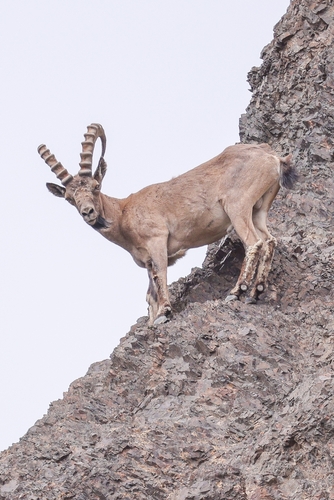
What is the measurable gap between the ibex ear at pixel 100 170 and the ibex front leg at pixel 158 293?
1.44 m

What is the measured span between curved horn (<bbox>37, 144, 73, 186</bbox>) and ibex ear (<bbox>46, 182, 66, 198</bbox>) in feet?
0.50

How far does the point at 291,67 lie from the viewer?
18.5 meters

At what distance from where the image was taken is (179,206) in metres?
15.0

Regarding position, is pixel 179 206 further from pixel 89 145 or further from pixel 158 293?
pixel 89 145

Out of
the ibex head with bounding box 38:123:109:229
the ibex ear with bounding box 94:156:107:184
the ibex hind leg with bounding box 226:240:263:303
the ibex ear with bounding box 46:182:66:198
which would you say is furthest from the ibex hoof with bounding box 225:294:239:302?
the ibex ear with bounding box 46:182:66:198

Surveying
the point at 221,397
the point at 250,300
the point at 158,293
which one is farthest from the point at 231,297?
the point at 221,397

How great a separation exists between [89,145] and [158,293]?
2.42 meters

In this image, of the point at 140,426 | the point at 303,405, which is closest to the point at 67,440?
the point at 140,426

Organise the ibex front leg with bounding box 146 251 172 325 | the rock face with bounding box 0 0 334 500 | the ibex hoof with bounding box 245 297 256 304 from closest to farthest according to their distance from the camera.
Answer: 1. the rock face with bounding box 0 0 334 500
2. the ibex hoof with bounding box 245 297 256 304
3. the ibex front leg with bounding box 146 251 172 325

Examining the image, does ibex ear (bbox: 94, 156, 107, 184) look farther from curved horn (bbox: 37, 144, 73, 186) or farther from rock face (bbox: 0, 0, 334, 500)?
rock face (bbox: 0, 0, 334, 500)

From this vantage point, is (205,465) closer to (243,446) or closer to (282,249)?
(243,446)

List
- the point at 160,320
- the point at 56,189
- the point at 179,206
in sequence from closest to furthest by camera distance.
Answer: the point at 160,320 < the point at 179,206 < the point at 56,189

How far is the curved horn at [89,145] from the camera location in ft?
49.4

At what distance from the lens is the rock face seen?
32.4 ft
